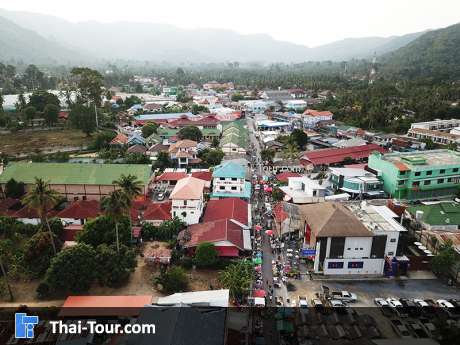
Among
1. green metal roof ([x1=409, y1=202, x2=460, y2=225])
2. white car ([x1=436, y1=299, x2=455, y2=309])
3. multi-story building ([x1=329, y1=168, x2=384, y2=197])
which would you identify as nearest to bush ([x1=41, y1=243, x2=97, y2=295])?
white car ([x1=436, y1=299, x2=455, y2=309])

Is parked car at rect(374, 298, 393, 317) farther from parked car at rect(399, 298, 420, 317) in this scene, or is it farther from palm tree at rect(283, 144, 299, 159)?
palm tree at rect(283, 144, 299, 159)

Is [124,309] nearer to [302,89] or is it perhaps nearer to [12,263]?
[12,263]

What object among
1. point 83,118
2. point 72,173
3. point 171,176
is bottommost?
point 171,176

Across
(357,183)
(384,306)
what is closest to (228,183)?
(357,183)

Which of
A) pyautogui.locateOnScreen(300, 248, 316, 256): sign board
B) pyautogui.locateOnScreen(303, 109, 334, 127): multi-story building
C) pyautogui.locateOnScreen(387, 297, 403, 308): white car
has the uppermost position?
pyautogui.locateOnScreen(303, 109, 334, 127): multi-story building

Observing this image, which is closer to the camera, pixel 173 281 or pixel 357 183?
pixel 173 281

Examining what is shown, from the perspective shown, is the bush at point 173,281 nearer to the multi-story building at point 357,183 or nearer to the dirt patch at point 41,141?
the multi-story building at point 357,183

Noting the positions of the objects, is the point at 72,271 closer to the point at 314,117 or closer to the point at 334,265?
the point at 334,265
